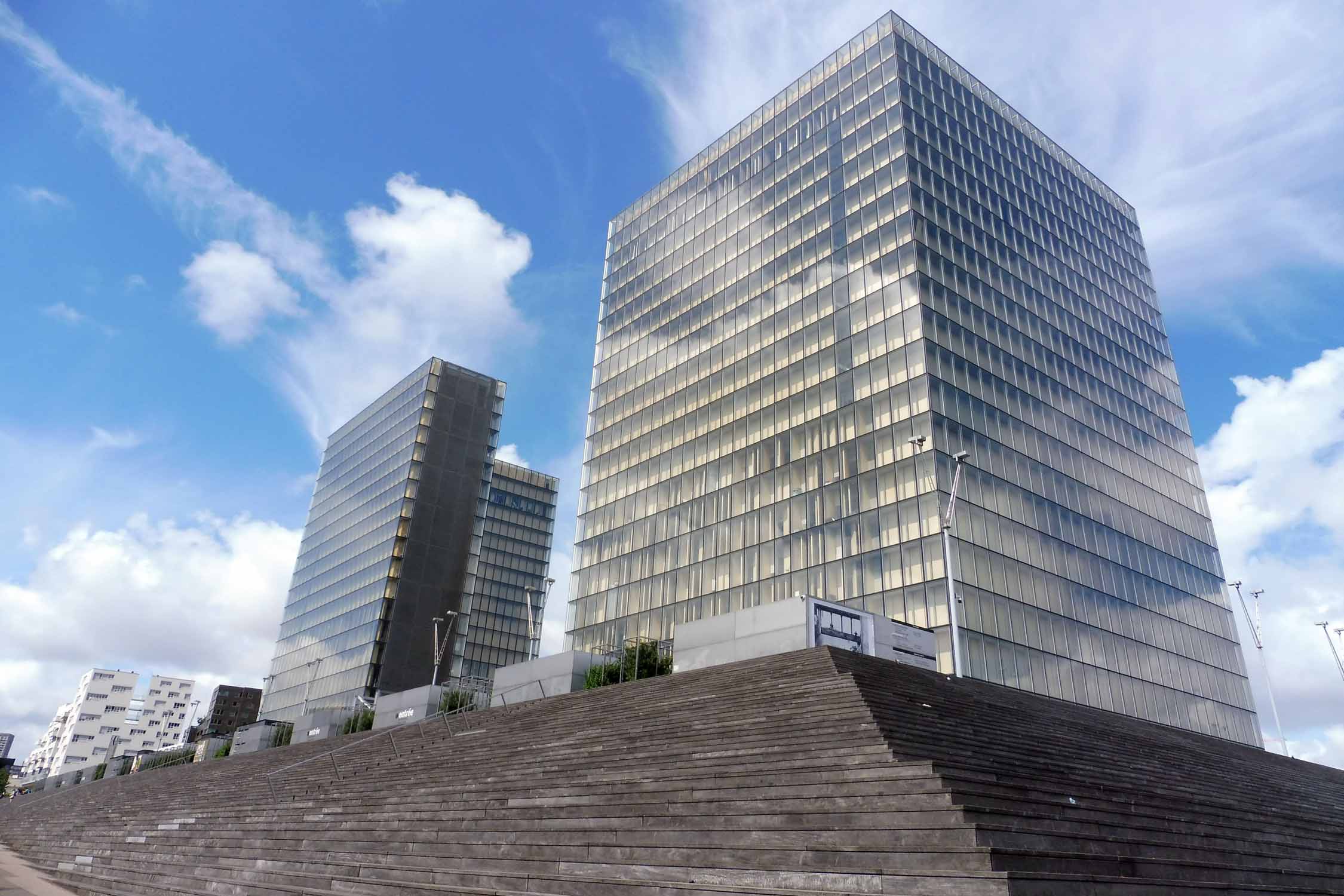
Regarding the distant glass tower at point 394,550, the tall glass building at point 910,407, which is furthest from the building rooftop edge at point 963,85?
the distant glass tower at point 394,550

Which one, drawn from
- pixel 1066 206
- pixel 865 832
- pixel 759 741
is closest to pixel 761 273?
pixel 1066 206

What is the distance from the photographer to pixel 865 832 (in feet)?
40.7

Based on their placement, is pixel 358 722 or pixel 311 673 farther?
pixel 311 673

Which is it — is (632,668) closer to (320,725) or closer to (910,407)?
(910,407)

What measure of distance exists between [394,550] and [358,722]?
142ft

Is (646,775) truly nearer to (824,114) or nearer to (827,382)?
(827,382)

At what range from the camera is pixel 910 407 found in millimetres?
48875

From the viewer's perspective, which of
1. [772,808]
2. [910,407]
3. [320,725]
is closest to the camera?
[772,808]

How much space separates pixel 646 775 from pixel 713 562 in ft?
133

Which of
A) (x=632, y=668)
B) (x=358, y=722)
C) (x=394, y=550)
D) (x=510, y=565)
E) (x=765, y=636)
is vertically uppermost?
(x=510, y=565)

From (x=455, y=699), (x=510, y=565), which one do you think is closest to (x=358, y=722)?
(x=455, y=699)

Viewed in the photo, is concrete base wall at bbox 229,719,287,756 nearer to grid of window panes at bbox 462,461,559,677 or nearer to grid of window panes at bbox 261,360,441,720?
grid of window panes at bbox 261,360,441,720

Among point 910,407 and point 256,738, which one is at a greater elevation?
point 910,407

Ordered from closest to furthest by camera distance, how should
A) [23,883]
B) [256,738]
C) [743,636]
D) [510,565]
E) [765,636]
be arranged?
[23,883], [765,636], [743,636], [256,738], [510,565]
